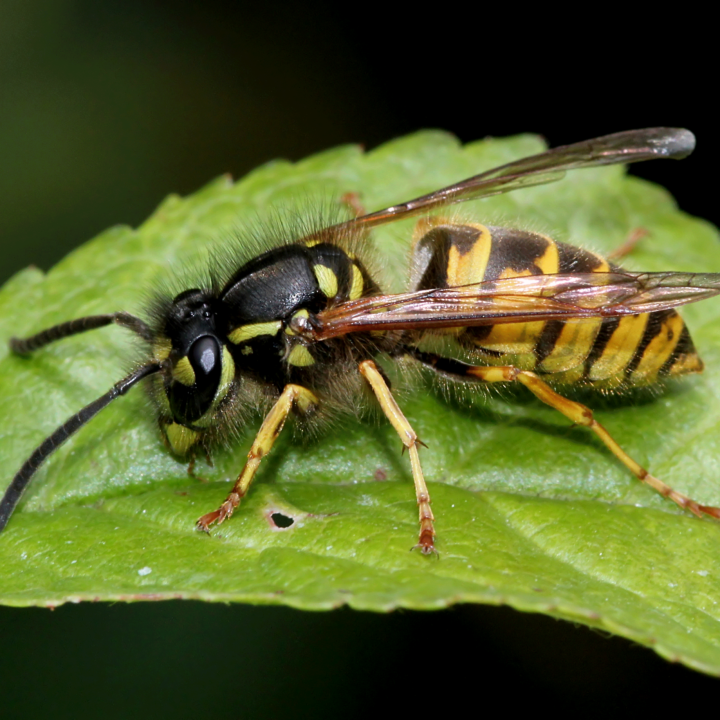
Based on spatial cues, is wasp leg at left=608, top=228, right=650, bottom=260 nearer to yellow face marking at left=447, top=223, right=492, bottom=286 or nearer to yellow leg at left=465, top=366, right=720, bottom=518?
yellow face marking at left=447, top=223, right=492, bottom=286

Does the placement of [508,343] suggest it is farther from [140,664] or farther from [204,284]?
[140,664]

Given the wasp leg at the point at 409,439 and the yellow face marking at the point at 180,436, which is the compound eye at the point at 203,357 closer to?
the yellow face marking at the point at 180,436

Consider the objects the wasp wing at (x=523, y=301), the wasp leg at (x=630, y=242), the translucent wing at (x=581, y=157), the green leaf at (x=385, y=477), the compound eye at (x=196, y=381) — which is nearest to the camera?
the green leaf at (x=385, y=477)

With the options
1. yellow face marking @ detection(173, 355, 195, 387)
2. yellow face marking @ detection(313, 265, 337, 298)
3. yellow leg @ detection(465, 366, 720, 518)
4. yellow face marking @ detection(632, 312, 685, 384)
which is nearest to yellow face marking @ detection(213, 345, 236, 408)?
yellow face marking @ detection(173, 355, 195, 387)

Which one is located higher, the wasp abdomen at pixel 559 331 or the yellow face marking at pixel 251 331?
the wasp abdomen at pixel 559 331

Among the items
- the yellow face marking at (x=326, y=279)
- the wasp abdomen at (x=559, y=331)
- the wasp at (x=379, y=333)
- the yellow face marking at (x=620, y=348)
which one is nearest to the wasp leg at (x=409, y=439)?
the wasp at (x=379, y=333)

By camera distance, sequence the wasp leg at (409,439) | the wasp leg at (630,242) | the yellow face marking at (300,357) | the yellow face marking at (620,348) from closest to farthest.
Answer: the wasp leg at (409,439) < the yellow face marking at (300,357) < the yellow face marking at (620,348) < the wasp leg at (630,242)

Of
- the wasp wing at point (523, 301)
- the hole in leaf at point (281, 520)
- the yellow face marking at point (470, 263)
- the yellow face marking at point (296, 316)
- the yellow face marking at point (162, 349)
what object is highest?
the yellow face marking at point (470, 263)

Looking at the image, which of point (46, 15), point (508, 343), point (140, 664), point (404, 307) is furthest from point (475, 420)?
point (46, 15)
